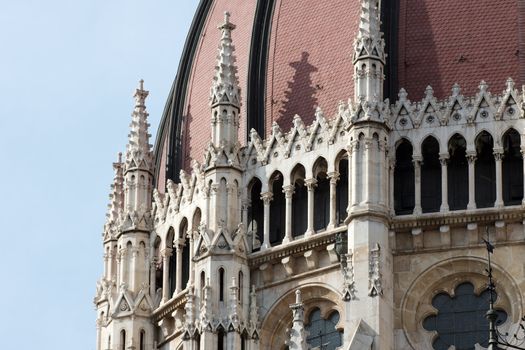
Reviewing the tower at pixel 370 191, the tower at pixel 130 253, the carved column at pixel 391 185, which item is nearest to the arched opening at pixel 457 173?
the carved column at pixel 391 185

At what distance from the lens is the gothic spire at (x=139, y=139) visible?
40.5 m

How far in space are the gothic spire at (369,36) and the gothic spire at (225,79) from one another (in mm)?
2386

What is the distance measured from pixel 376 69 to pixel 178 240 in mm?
4786

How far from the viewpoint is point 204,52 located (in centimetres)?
4141

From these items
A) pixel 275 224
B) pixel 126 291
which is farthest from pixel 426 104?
pixel 126 291

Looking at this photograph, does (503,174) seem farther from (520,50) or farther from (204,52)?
(204,52)

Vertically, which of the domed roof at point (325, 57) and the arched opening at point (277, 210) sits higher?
the domed roof at point (325, 57)

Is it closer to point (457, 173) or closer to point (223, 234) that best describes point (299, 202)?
point (223, 234)

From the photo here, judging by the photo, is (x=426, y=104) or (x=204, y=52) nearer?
(x=426, y=104)

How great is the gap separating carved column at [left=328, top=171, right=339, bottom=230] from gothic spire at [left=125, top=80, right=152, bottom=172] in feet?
15.0

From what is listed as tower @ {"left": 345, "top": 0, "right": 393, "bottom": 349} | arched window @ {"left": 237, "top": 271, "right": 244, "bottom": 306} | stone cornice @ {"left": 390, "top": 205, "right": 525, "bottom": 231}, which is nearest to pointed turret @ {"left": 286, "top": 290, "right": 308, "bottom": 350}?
tower @ {"left": 345, "top": 0, "right": 393, "bottom": 349}

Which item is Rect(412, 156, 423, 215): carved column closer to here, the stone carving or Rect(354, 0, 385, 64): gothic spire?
the stone carving

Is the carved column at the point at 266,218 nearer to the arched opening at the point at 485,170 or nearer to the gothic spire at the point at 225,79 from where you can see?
the gothic spire at the point at 225,79

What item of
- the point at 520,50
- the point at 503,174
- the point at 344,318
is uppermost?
the point at 520,50
